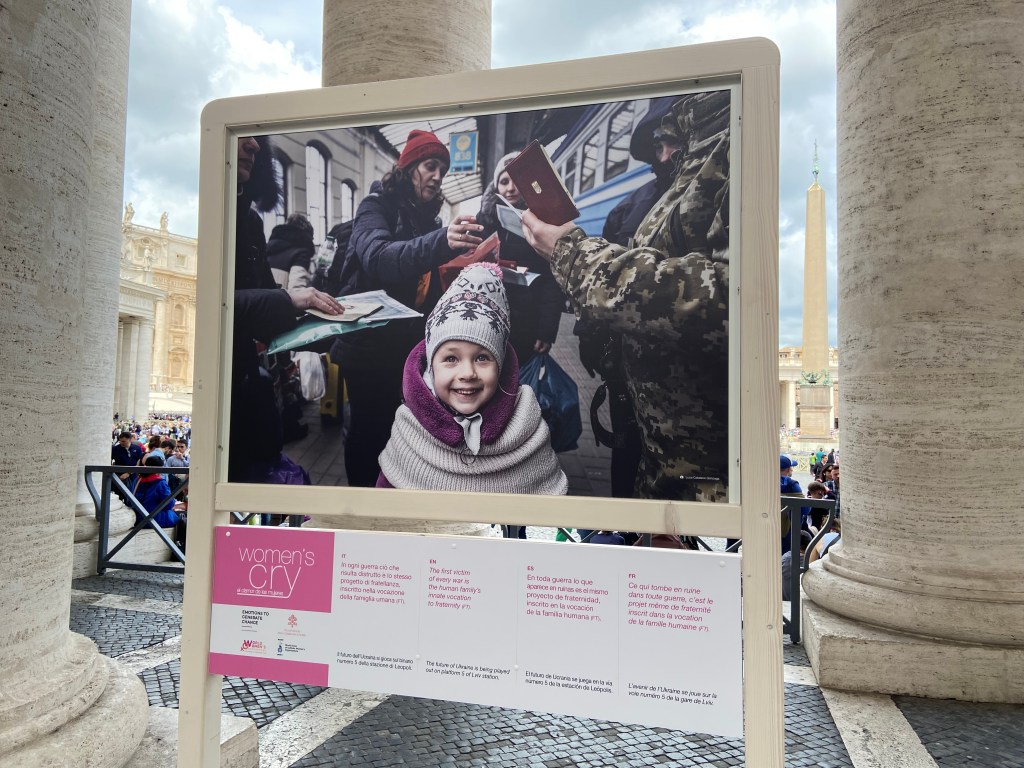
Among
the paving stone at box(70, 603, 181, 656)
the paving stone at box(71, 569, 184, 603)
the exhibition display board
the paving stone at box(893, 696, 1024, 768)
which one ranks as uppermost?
the exhibition display board

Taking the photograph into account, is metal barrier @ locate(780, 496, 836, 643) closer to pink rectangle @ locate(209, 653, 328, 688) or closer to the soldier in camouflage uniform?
the soldier in camouflage uniform

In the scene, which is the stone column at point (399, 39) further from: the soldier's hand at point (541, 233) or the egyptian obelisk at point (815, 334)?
the egyptian obelisk at point (815, 334)

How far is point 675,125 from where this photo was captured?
192cm

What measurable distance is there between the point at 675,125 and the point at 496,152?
1.69 feet

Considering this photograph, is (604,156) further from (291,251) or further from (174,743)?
(174,743)

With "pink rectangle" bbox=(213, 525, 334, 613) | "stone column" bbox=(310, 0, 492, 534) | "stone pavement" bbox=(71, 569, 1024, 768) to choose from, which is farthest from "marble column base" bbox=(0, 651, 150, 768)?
"stone column" bbox=(310, 0, 492, 534)

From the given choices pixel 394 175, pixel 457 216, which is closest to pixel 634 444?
pixel 457 216

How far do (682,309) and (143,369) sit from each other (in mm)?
50668

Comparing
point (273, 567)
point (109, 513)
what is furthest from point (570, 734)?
point (109, 513)

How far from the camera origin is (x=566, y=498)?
196 cm

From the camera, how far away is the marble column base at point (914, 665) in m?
3.47

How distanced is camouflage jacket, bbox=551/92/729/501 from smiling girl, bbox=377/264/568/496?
0.95ft

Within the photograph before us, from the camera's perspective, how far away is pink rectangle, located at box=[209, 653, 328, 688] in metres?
2.17

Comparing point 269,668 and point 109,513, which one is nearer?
point 269,668
